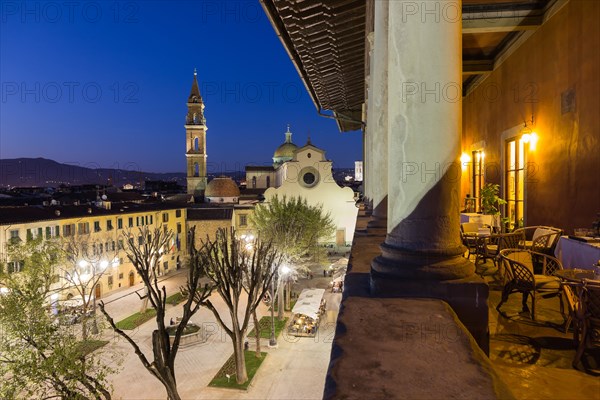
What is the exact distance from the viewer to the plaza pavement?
15414mm

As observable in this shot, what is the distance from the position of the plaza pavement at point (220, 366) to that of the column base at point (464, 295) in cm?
1332

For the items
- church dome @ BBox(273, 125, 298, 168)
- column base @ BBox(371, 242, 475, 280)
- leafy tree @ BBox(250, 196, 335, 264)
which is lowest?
leafy tree @ BBox(250, 196, 335, 264)

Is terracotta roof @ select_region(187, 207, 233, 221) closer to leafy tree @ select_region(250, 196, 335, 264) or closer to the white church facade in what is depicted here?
the white church facade

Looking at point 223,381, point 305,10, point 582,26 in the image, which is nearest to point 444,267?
point 305,10

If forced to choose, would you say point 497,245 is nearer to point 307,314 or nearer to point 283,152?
point 307,314

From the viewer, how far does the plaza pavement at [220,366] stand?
50.6 feet

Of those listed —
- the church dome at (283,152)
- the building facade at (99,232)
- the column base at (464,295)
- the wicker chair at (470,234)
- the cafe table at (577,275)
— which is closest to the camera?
the column base at (464,295)

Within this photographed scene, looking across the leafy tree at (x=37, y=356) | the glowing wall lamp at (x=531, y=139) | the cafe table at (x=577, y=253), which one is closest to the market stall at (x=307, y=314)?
the leafy tree at (x=37, y=356)

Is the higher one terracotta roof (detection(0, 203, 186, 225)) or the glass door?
the glass door

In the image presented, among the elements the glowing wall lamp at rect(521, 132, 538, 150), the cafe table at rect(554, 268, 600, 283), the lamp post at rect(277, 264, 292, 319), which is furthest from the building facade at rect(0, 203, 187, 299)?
the cafe table at rect(554, 268, 600, 283)

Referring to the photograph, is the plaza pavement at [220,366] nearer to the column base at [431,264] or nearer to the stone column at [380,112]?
the stone column at [380,112]

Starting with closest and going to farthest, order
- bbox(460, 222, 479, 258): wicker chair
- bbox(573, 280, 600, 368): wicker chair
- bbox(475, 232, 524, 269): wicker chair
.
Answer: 1. bbox(573, 280, 600, 368): wicker chair
2. bbox(475, 232, 524, 269): wicker chair
3. bbox(460, 222, 479, 258): wicker chair

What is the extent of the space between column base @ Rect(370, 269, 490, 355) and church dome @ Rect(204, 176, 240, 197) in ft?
161

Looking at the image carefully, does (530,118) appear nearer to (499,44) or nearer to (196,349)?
(499,44)
